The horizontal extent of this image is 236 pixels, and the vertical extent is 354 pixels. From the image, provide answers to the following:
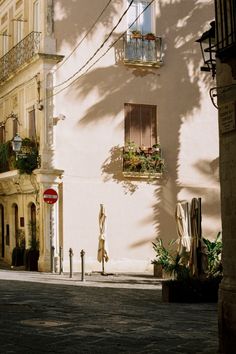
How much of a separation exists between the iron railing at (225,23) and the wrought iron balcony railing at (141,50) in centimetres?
1516

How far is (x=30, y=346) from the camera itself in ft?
25.7

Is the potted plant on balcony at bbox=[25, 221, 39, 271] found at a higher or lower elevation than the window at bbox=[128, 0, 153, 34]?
lower

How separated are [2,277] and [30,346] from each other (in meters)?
11.4

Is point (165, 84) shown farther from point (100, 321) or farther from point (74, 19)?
point (100, 321)

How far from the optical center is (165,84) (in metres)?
23.6

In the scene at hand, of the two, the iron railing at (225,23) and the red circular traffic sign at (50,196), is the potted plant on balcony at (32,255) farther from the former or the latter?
the iron railing at (225,23)

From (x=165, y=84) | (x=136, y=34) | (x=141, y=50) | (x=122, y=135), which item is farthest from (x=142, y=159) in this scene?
(x=136, y=34)

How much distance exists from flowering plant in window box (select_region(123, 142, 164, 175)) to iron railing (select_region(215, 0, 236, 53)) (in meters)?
14.8

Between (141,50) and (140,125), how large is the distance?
9.18 feet

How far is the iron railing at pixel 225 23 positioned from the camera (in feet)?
24.1

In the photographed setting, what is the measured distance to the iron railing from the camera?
7336mm

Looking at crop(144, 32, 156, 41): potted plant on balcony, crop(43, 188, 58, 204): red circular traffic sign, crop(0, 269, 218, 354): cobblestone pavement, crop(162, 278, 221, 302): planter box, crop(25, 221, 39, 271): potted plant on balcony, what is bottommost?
crop(0, 269, 218, 354): cobblestone pavement

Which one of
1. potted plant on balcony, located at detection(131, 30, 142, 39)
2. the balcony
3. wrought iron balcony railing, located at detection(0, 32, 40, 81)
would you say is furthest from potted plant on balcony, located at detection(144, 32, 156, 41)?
the balcony

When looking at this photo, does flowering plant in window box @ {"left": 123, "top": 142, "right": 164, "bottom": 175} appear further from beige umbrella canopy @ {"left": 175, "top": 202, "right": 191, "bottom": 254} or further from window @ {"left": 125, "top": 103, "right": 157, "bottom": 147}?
beige umbrella canopy @ {"left": 175, "top": 202, "right": 191, "bottom": 254}
